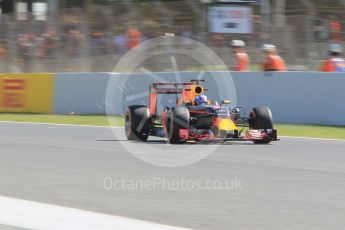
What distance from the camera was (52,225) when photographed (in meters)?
5.77

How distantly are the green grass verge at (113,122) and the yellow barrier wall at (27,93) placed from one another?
0.40 meters

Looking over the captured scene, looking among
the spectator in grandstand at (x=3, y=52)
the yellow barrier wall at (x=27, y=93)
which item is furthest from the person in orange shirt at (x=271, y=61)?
the spectator in grandstand at (x=3, y=52)

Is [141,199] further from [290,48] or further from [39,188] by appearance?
[290,48]

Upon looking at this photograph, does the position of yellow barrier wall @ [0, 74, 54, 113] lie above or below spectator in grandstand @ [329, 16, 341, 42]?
below

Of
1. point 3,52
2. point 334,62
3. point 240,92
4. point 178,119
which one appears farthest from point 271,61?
point 3,52

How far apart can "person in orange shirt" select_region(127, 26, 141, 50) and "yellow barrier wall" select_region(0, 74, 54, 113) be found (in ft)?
8.03

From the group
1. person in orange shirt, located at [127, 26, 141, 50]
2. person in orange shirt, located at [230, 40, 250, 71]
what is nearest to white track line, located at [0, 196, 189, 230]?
person in orange shirt, located at [230, 40, 250, 71]

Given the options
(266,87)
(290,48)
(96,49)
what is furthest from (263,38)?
(96,49)

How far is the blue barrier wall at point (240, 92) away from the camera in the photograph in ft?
54.9

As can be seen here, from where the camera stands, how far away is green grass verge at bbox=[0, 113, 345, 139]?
51.0 feet

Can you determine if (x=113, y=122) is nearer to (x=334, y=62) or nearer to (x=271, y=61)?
(x=271, y=61)

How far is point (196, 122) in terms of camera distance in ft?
42.6

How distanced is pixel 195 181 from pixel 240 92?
31.1 ft

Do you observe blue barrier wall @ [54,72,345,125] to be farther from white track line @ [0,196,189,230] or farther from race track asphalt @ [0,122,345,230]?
white track line @ [0,196,189,230]
